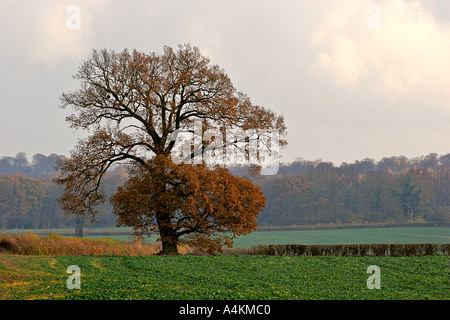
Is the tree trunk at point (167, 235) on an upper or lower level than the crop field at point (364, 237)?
upper

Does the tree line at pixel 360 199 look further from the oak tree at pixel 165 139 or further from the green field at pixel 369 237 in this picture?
the oak tree at pixel 165 139

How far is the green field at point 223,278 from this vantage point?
16889 millimetres

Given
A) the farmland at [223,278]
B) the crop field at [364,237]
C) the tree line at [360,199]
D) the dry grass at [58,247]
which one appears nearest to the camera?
the farmland at [223,278]

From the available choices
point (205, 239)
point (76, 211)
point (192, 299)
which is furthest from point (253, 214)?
point (192, 299)

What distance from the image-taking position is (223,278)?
2128 centimetres

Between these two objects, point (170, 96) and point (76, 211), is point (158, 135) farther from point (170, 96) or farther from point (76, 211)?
point (76, 211)

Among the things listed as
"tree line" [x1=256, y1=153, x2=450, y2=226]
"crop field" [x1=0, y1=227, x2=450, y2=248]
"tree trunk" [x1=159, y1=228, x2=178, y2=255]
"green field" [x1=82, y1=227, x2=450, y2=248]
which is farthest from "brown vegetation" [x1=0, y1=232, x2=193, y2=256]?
"tree line" [x1=256, y1=153, x2=450, y2=226]

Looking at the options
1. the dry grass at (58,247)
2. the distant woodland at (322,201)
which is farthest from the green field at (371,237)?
the dry grass at (58,247)

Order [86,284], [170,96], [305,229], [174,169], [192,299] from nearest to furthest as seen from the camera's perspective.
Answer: [192,299] < [86,284] < [174,169] < [170,96] < [305,229]

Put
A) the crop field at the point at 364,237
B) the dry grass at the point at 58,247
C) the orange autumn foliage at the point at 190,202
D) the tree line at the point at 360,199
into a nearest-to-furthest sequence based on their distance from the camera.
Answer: the orange autumn foliage at the point at 190,202
the dry grass at the point at 58,247
the crop field at the point at 364,237
the tree line at the point at 360,199

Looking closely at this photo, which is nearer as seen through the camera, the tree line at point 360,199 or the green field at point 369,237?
the green field at point 369,237

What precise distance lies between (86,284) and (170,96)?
59.4 feet

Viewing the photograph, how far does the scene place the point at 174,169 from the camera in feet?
103

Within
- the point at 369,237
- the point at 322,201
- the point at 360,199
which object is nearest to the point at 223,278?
the point at 369,237
